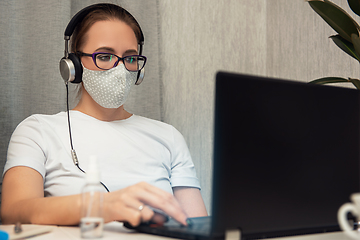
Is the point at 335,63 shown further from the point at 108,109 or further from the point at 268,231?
the point at 268,231

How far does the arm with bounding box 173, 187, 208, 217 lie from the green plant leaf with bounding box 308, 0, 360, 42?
816 millimetres

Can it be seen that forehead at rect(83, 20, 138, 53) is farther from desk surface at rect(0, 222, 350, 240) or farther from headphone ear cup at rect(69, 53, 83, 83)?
Result: desk surface at rect(0, 222, 350, 240)

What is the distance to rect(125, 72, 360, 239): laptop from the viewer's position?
1.69 ft

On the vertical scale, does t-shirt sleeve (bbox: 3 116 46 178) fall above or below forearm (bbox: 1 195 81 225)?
above

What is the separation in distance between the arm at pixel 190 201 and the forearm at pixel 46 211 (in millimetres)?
532

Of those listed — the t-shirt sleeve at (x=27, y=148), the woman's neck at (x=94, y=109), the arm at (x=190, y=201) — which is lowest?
the arm at (x=190, y=201)

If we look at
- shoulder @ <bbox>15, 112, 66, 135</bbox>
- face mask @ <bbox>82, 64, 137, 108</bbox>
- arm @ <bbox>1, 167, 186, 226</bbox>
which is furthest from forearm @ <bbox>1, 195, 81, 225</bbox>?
face mask @ <bbox>82, 64, 137, 108</bbox>

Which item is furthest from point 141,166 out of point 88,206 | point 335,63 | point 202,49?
point 335,63

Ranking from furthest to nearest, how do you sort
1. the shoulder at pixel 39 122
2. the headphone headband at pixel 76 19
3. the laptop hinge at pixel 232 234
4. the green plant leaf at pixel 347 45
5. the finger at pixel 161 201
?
the green plant leaf at pixel 347 45 < the headphone headband at pixel 76 19 < the shoulder at pixel 39 122 < the finger at pixel 161 201 < the laptop hinge at pixel 232 234

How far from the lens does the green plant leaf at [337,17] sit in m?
1.31

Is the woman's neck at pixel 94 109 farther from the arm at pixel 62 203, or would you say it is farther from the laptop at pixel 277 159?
the laptop at pixel 277 159

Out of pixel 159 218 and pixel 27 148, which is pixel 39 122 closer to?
pixel 27 148

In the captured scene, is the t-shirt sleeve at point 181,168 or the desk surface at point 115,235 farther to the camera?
the t-shirt sleeve at point 181,168

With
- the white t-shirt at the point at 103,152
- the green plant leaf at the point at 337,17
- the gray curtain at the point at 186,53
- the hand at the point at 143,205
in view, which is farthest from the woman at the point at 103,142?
the green plant leaf at the point at 337,17
